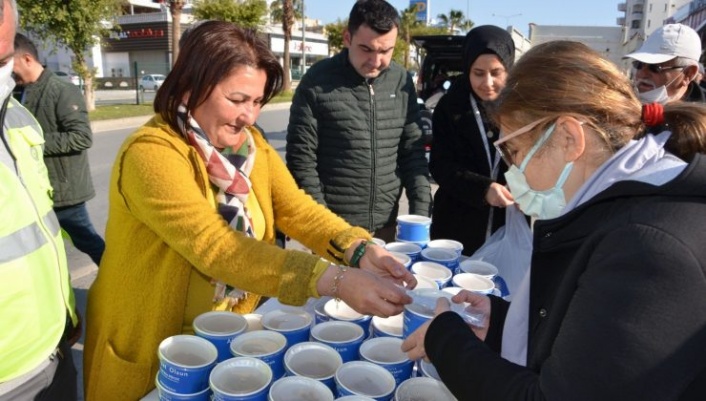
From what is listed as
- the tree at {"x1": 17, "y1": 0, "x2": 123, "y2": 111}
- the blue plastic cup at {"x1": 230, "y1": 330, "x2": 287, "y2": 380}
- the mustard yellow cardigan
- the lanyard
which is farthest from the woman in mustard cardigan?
the tree at {"x1": 17, "y1": 0, "x2": 123, "y2": 111}

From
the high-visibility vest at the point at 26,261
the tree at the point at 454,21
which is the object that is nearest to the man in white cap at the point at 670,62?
the high-visibility vest at the point at 26,261

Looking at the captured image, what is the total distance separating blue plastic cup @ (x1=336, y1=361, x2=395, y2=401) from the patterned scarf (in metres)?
0.60

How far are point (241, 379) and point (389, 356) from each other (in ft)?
1.31

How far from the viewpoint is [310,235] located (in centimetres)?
207

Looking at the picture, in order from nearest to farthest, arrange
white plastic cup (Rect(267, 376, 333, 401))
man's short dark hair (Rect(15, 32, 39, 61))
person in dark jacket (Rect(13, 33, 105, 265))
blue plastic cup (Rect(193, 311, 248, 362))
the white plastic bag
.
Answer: white plastic cup (Rect(267, 376, 333, 401)) → blue plastic cup (Rect(193, 311, 248, 362)) → the white plastic bag → man's short dark hair (Rect(15, 32, 39, 61)) → person in dark jacket (Rect(13, 33, 105, 265))

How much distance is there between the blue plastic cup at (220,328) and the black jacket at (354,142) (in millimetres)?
1333

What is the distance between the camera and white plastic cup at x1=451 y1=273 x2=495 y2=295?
180cm

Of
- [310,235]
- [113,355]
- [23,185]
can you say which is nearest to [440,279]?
[310,235]

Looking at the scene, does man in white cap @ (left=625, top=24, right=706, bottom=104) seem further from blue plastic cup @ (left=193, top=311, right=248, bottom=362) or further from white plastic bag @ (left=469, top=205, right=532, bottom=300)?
blue plastic cup @ (left=193, top=311, right=248, bottom=362)

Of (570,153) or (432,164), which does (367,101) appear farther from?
(570,153)

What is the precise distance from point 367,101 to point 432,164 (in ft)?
1.78

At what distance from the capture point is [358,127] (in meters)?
2.91

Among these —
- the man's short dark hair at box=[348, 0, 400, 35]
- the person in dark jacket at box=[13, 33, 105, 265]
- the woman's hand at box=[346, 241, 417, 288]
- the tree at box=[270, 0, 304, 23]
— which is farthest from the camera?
the tree at box=[270, 0, 304, 23]

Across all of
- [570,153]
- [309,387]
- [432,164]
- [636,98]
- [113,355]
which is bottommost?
[113,355]
